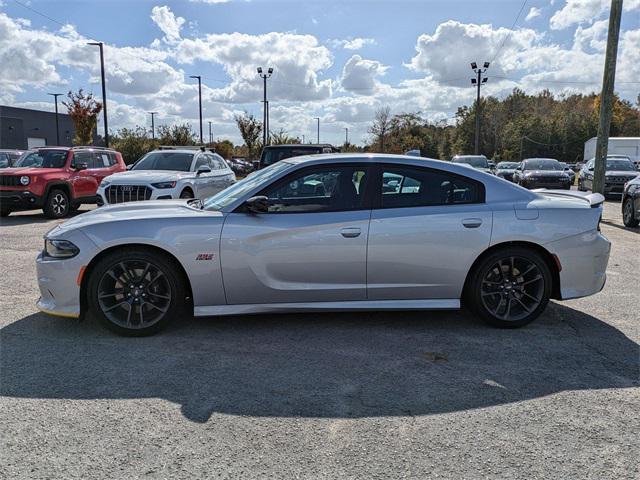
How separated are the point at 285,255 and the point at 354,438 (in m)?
1.86

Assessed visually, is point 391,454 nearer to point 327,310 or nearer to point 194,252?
point 327,310

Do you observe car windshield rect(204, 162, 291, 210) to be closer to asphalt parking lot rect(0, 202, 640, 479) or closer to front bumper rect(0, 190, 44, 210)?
asphalt parking lot rect(0, 202, 640, 479)

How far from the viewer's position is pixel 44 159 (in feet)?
44.0

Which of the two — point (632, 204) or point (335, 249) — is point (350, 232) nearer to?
point (335, 249)

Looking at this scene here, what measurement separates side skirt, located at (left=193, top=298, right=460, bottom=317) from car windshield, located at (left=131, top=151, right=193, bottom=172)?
7.63 meters

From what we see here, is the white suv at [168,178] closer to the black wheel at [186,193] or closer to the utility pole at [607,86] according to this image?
the black wheel at [186,193]

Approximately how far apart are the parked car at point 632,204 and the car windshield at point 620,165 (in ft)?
33.6

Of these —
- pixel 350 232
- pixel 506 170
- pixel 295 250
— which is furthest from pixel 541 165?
pixel 295 250

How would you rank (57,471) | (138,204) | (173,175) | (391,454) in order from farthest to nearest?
(173,175), (138,204), (391,454), (57,471)

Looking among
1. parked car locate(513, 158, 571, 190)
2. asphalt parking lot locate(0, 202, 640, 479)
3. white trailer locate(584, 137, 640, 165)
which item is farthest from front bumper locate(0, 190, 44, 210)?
white trailer locate(584, 137, 640, 165)

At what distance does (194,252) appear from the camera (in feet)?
14.4

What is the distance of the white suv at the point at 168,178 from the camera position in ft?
33.7

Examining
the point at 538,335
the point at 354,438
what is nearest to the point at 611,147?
the point at 538,335

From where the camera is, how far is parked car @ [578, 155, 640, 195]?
19234 millimetres
